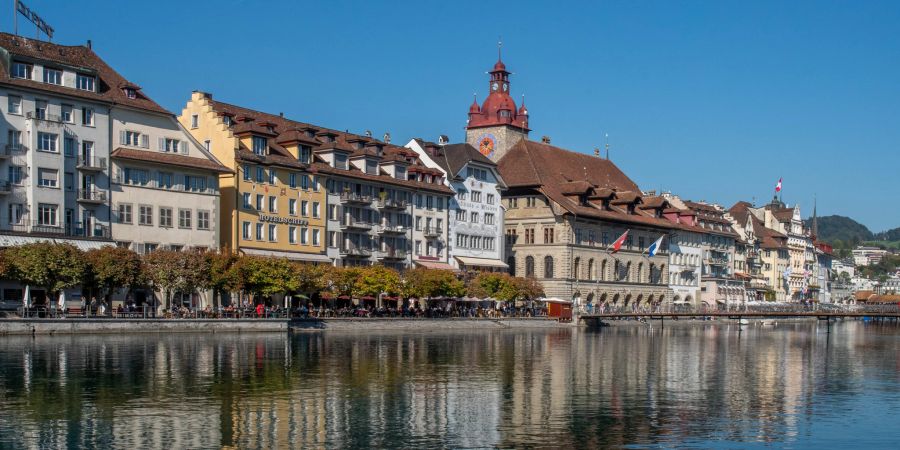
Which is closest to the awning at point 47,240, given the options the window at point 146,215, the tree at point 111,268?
the tree at point 111,268

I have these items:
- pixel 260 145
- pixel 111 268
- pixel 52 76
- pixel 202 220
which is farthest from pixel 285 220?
pixel 111 268

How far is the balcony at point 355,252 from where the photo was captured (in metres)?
96.5

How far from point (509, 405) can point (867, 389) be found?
59.0 ft

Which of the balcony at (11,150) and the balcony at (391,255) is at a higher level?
the balcony at (11,150)

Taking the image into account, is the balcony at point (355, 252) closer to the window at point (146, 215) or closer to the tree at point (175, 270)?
the window at point (146, 215)

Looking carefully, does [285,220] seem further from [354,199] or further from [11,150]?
[11,150]

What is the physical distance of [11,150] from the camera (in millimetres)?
72812

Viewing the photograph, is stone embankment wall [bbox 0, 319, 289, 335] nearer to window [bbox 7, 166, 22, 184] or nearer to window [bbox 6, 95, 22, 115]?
window [bbox 7, 166, 22, 184]

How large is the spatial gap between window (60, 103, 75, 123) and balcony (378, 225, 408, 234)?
1262 inches

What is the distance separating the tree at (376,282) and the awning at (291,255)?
424 cm

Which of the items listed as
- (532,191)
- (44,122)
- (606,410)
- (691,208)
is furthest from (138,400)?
(691,208)

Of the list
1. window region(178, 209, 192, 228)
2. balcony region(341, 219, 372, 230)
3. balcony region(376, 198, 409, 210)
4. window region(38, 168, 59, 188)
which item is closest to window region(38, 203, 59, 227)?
window region(38, 168, 59, 188)

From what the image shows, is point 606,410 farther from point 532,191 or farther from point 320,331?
point 532,191

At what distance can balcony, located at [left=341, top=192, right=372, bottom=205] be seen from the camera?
317ft
